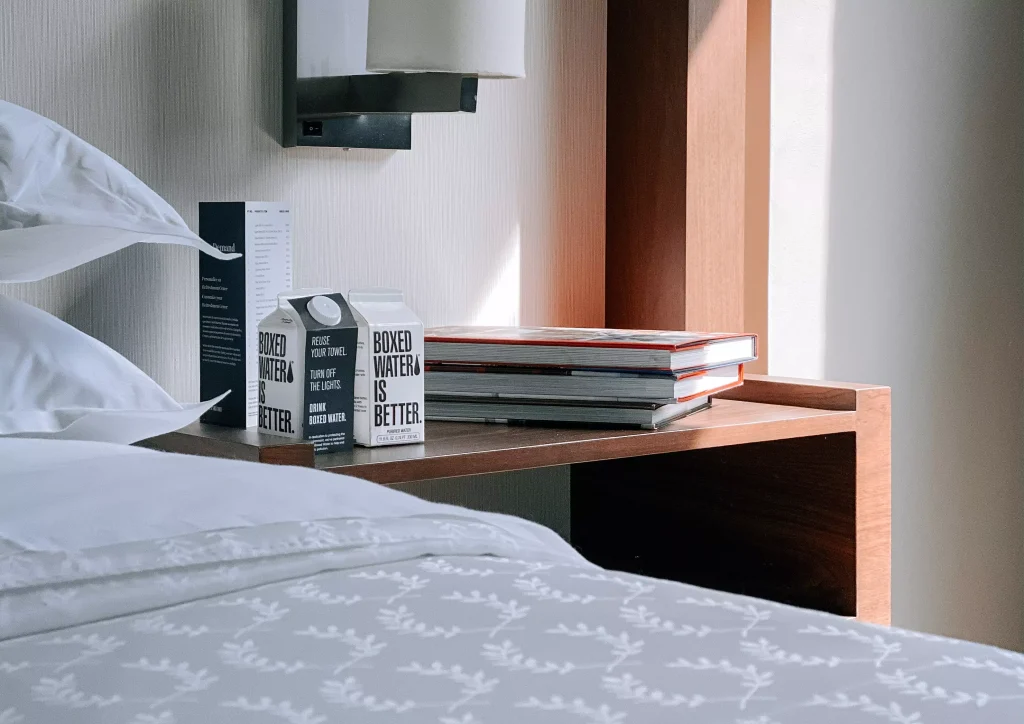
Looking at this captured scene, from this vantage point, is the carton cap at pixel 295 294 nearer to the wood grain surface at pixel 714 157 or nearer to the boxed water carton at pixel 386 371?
the boxed water carton at pixel 386 371

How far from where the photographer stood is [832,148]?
6.16ft

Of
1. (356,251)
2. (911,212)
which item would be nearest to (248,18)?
(356,251)

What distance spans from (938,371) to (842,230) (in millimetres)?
354

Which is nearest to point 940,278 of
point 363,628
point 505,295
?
point 505,295


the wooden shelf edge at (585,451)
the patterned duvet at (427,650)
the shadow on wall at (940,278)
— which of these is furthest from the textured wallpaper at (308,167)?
the patterned duvet at (427,650)

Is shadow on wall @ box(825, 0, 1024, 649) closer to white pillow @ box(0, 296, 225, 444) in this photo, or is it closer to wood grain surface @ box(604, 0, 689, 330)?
wood grain surface @ box(604, 0, 689, 330)

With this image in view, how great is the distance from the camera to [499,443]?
111 cm

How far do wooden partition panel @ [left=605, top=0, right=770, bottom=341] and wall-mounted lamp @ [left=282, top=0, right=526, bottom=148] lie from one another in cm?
34

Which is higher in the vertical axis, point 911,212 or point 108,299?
point 911,212

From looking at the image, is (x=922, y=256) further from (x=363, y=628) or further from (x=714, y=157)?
(x=363, y=628)

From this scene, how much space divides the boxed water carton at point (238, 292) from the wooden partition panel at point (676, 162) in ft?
1.99

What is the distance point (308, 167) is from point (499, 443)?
17.7 inches

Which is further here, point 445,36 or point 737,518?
point 737,518

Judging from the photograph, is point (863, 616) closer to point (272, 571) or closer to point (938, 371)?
point (938, 371)
